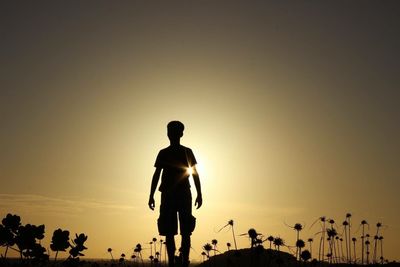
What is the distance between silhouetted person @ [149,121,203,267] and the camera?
12.6 m

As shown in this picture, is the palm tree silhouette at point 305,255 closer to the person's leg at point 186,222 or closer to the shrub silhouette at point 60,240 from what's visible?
the person's leg at point 186,222

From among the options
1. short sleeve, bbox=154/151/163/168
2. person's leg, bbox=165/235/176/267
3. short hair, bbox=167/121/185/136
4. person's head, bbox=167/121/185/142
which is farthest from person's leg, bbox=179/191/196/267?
short hair, bbox=167/121/185/136

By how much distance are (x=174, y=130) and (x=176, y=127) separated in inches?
3.8

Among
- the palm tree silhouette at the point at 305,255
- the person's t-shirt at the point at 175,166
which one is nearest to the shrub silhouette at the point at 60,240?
the person's t-shirt at the point at 175,166

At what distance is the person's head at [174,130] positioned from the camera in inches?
511

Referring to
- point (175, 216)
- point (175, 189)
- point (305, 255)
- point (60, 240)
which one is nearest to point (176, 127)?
point (175, 189)

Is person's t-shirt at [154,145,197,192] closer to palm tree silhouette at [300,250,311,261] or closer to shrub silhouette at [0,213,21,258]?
palm tree silhouette at [300,250,311,261]

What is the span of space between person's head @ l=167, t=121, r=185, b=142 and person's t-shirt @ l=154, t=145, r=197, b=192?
24 centimetres

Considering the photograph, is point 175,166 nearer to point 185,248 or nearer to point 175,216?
point 175,216

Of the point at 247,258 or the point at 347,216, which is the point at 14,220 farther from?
the point at 347,216

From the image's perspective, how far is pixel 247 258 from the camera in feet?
60.8

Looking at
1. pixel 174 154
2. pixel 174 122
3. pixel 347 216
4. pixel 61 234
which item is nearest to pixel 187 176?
pixel 174 154

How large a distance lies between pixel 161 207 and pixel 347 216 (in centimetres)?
942

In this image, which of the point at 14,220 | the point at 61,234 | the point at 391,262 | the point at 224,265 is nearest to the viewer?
the point at 14,220
